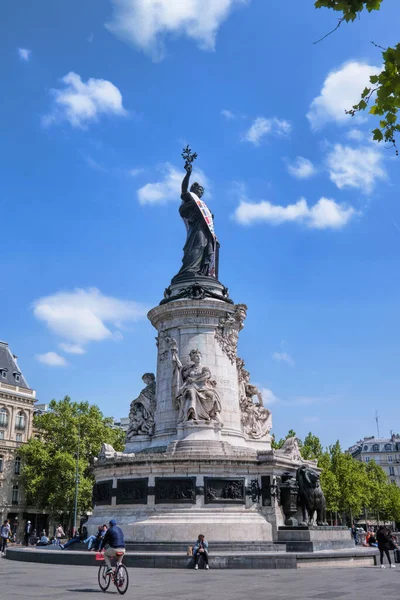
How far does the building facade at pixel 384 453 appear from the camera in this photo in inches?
4631

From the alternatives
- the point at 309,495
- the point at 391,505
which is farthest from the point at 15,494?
the point at 309,495

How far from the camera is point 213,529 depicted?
21.8 meters

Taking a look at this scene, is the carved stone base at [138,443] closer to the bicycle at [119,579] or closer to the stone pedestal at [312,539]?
the stone pedestal at [312,539]

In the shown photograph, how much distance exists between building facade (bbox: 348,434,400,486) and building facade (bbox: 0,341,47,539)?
A: 75710 millimetres

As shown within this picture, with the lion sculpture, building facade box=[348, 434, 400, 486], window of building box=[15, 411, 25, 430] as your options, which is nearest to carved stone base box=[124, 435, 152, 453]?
the lion sculpture

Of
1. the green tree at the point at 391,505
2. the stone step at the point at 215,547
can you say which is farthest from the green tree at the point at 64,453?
the green tree at the point at 391,505

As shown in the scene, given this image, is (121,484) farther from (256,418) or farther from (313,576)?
(313,576)

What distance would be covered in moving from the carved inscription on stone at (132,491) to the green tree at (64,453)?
31.9 metres

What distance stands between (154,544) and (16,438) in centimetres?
5067

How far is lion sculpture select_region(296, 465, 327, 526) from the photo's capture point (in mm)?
22703

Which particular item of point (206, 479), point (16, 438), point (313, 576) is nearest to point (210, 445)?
point (206, 479)

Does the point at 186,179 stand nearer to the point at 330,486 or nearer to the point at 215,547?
the point at 215,547

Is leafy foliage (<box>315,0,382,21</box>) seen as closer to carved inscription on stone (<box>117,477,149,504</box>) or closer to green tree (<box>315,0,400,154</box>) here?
green tree (<box>315,0,400,154</box>)

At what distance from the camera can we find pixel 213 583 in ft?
46.3
